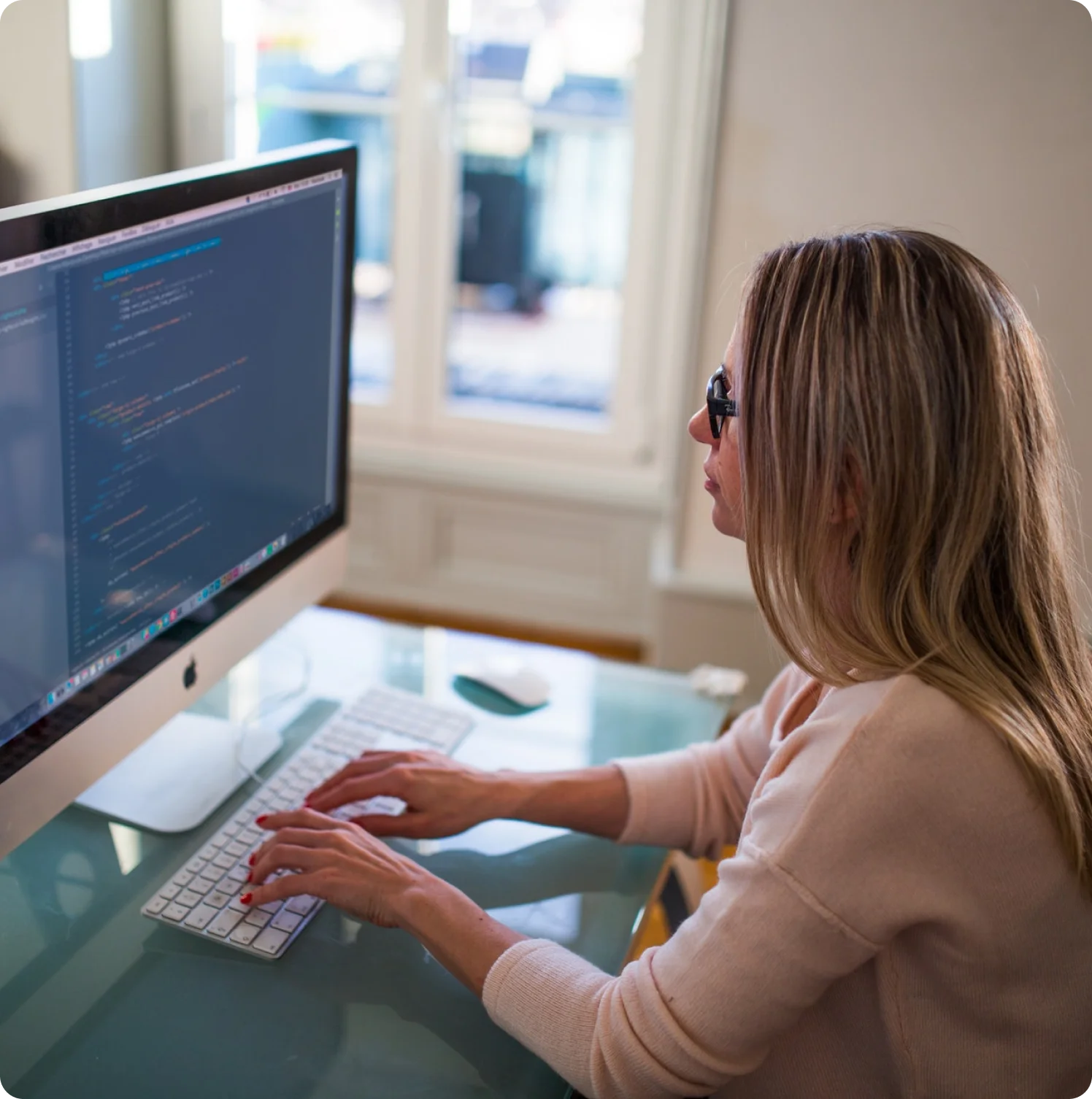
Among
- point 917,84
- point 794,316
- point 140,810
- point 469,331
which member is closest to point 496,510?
point 469,331

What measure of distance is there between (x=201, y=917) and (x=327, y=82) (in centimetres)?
228

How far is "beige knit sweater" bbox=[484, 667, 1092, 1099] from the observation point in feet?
2.62

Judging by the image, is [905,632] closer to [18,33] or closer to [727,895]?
[727,895]

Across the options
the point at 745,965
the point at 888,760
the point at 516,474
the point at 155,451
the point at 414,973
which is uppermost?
the point at 155,451

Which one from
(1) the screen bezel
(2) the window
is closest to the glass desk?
(1) the screen bezel

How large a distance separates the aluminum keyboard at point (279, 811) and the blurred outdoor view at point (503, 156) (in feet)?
5.52

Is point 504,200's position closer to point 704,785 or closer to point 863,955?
point 704,785

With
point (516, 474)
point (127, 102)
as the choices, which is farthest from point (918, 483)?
point (516, 474)

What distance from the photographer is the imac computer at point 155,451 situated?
85 centimetres

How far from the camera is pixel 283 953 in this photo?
3.12 feet

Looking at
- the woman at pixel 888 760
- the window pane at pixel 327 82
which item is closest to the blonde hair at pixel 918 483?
the woman at pixel 888 760

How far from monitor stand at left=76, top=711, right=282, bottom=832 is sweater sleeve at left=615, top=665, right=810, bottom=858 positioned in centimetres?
37

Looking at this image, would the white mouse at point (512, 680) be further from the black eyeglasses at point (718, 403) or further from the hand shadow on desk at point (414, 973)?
the black eyeglasses at point (718, 403)

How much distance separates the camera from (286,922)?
3.21 feet
